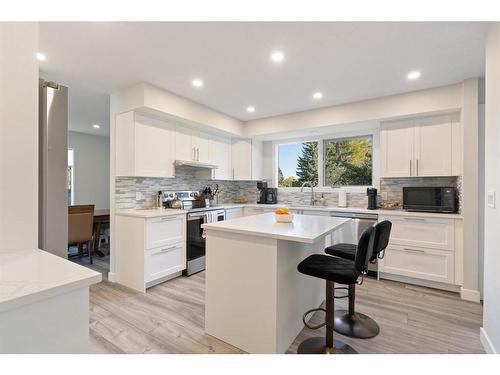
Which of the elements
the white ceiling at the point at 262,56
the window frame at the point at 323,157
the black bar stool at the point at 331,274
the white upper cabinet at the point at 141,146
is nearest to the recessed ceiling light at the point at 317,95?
the white ceiling at the point at 262,56

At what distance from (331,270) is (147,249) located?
2205 millimetres

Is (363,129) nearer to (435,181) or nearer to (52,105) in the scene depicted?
(435,181)

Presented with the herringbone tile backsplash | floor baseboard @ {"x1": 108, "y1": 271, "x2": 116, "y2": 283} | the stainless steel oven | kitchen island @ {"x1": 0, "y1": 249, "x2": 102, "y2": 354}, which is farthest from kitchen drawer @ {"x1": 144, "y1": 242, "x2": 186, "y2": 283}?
kitchen island @ {"x1": 0, "y1": 249, "x2": 102, "y2": 354}

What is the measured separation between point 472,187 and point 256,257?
2.68 m

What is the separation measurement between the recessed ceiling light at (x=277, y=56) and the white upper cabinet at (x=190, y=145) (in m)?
1.88

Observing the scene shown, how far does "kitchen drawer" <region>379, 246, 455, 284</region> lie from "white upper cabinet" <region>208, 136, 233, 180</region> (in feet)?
9.52

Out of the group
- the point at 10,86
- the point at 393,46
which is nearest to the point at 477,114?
the point at 393,46

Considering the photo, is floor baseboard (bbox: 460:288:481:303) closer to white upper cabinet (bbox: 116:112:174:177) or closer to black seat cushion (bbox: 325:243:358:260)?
black seat cushion (bbox: 325:243:358:260)

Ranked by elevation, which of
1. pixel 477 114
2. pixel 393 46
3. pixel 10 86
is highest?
pixel 393 46

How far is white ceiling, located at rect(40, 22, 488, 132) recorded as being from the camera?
1.96 meters

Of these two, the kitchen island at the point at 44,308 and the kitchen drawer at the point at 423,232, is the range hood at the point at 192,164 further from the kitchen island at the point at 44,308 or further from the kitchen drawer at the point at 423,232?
the kitchen island at the point at 44,308
